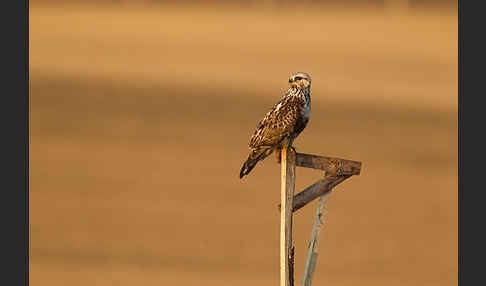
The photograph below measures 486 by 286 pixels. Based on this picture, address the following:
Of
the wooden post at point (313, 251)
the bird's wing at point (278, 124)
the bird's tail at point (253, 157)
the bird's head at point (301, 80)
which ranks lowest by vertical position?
the wooden post at point (313, 251)

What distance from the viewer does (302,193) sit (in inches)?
232

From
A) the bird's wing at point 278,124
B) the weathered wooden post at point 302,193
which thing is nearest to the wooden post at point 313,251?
the weathered wooden post at point 302,193

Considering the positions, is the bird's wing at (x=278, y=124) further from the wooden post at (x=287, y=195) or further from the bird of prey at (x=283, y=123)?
the wooden post at (x=287, y=195)

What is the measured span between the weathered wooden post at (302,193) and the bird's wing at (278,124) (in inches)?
4.8

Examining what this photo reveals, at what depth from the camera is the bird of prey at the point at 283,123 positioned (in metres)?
5.75

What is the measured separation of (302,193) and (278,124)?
18.7 inches

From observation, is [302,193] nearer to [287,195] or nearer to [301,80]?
[287,195]

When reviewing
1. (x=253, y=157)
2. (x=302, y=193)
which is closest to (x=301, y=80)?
(x=253, y=157)

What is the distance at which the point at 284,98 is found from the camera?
5.90m

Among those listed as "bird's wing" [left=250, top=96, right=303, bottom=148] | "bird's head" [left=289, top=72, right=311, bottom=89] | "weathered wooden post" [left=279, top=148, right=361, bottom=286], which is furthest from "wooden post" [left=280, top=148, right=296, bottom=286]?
"bird's head" [left=289, top=72, right=311, bottom=89]

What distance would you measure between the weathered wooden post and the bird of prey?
10 cm

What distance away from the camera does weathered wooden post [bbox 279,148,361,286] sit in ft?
19.0
